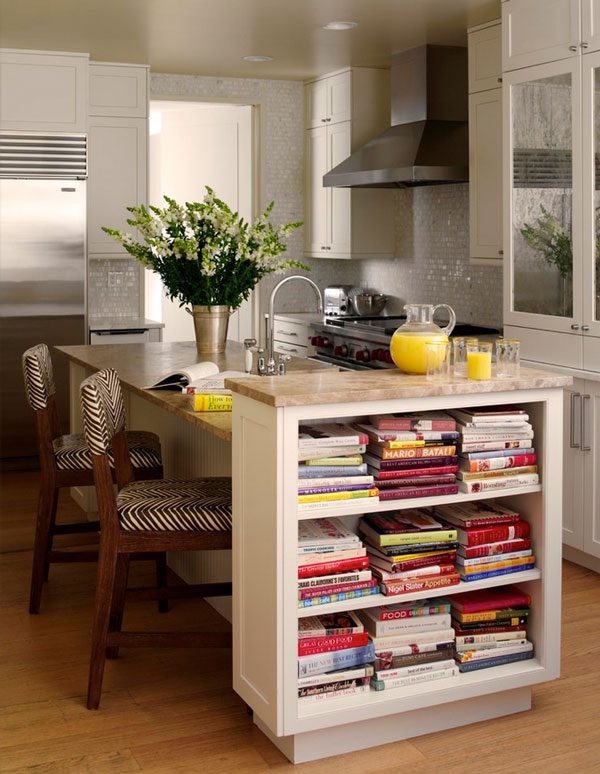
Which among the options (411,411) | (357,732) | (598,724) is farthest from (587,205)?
(357,732)

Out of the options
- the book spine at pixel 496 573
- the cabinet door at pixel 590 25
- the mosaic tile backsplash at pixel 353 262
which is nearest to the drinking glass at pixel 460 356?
the book spine at pixel 496 573

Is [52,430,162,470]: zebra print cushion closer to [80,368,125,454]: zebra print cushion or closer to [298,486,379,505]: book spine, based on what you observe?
[80,368,125,454]: zebra print cushion

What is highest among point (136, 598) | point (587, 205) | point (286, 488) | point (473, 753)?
point (587, 205)

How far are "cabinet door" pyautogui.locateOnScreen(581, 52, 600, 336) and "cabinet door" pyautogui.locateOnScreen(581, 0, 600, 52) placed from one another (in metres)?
0.04

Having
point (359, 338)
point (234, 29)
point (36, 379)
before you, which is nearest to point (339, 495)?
point (36, 379)

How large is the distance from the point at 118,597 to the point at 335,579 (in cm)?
106

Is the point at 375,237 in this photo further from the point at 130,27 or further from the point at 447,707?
the point at 447,707

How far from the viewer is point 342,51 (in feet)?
21.2

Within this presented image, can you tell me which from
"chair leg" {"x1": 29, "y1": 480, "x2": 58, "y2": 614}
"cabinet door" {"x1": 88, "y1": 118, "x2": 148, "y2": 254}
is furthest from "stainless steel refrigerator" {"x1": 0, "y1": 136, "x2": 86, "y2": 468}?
"chair leg" {"x1": 29, "y1": 480, "x2": 58, "y2": 614}

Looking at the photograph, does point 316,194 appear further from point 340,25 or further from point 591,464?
point 591,464

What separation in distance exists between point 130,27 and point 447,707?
168 inches

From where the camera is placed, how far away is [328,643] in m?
2.82

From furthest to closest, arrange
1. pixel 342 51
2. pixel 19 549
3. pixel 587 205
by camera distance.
A: 1. pixel 342 51
2. pixel 19 549
3. pixel 587 205

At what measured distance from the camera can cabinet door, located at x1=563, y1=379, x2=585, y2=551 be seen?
446 centimetres
